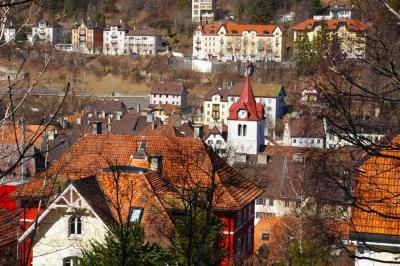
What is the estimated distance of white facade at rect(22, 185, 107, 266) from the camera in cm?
1012

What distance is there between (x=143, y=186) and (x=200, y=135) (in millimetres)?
6524

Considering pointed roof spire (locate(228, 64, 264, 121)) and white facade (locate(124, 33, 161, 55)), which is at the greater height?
white facade (locate(124, 33, 161, 55))

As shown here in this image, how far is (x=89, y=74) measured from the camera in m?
70.9

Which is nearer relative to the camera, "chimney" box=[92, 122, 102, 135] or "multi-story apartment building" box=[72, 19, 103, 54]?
"chimney" box=[92, 122, 102, 135]

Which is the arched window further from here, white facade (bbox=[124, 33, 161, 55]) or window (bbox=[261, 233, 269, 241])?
white facade (bbox=[124, 33, 161, 55])

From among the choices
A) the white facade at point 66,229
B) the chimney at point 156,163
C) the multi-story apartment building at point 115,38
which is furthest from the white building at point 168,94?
the white facade at point 66,229

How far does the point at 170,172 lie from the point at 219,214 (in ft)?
3.84

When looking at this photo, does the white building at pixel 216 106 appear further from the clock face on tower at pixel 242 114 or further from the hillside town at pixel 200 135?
the clock face on tower at pixel 242 114

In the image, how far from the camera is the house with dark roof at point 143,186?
10.2m

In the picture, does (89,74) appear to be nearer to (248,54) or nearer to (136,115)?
(248,54)

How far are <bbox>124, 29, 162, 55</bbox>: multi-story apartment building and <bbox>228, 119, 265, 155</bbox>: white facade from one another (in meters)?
39.9

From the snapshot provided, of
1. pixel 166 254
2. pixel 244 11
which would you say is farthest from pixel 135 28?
pixel 166 254

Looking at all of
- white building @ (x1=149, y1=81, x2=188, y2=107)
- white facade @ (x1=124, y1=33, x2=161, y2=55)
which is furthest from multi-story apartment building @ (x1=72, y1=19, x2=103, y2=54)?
white building @ (x1=149, y1=81, x2=188, y2=107)

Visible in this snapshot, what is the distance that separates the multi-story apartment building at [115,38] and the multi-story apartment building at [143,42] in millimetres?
543
